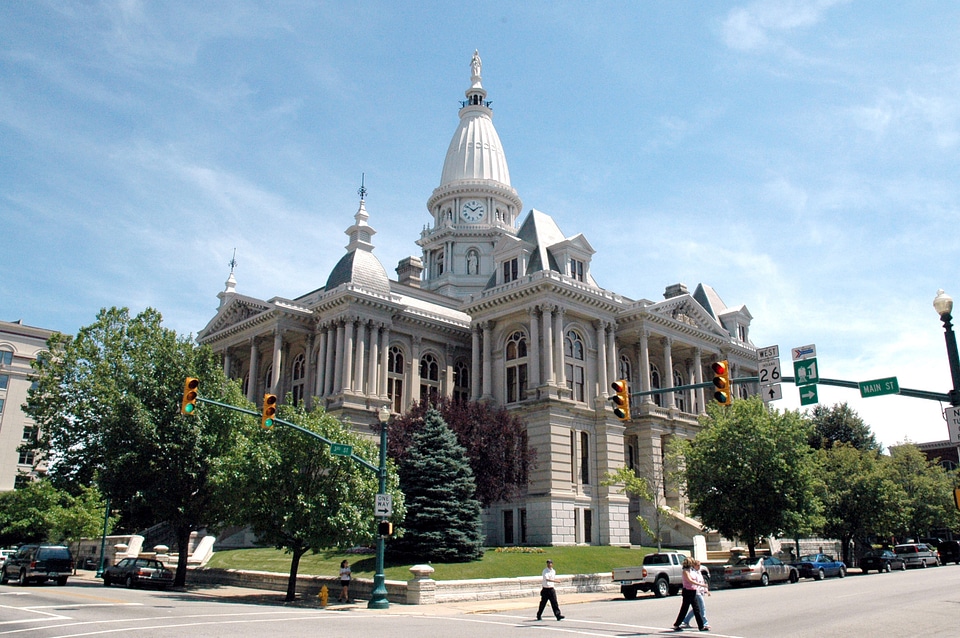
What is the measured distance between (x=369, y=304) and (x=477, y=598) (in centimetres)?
3019

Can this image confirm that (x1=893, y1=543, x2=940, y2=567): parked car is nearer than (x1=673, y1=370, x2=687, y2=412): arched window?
Yes

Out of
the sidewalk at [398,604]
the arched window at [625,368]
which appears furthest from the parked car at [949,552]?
the sidewalk at [398,604]

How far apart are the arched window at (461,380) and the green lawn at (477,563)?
824 inches

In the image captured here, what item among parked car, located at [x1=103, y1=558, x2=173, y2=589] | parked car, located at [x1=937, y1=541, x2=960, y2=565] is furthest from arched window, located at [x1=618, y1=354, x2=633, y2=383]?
parked car, located at [x1=103, y1=558, x2=173, y2=589]

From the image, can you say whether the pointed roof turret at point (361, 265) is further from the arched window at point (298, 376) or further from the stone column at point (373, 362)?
the arched window at point (298, 376)

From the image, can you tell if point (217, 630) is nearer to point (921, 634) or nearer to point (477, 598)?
point (477, 598)

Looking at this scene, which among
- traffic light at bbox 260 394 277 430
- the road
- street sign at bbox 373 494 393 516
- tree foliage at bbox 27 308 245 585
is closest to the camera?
the road

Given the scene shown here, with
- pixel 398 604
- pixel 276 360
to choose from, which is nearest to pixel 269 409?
pixel 398 604

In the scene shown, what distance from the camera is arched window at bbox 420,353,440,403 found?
60938mm

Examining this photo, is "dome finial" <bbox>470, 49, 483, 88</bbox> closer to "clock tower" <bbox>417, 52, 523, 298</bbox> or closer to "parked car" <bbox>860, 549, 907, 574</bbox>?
"clock tower" <bbox>417, 52, 523, 298</bbox>

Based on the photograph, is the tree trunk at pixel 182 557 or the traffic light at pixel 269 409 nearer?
the traffic light at pixel 269 409

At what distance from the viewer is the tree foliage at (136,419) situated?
40.4 metres

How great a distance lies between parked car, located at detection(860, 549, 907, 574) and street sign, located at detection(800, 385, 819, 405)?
113 ft

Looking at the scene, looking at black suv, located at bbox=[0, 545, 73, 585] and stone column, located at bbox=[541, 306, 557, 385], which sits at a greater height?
stone column, located at bbox=[541, 306, 557, 385]
